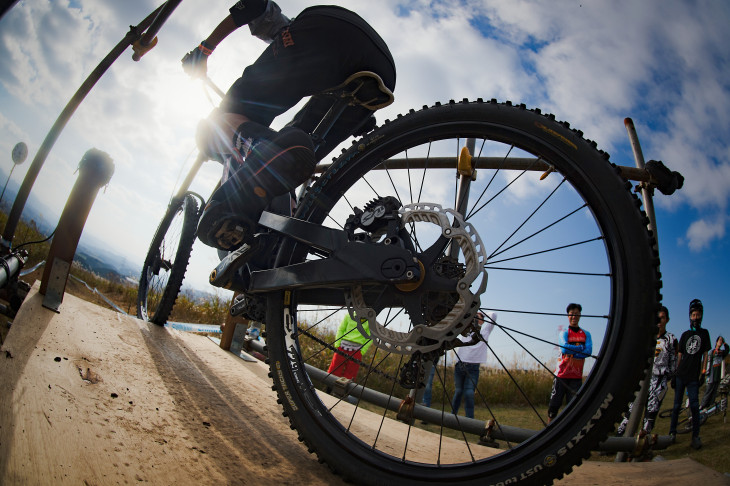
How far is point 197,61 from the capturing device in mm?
2256

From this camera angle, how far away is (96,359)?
196 cm

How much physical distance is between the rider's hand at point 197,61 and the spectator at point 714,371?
12108mm

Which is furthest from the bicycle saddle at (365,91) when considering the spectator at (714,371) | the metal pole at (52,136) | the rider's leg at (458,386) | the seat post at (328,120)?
the spectator at (714,371)

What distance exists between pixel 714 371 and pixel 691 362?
4081 mm

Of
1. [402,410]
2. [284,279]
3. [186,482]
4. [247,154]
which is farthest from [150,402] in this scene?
[402,410]

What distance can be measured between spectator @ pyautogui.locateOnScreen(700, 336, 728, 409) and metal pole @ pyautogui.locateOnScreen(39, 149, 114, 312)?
40.6 ft

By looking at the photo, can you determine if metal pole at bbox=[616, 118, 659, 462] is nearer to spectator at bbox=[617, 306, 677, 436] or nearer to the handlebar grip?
spectator at bbox=[617, 306, 677, 436]

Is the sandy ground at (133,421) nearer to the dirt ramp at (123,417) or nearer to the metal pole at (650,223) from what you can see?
the dirt ramp at (123,417)

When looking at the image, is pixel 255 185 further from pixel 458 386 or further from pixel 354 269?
pixel 458 386

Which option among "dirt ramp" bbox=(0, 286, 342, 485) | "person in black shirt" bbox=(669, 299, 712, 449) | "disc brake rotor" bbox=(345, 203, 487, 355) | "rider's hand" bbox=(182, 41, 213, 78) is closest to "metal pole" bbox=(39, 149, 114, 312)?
"dirt ramp" bbox=(0, 286, 342, 485)

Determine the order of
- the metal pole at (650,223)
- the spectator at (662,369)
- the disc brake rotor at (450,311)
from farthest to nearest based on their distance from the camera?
the spectator at (662,369) < the metal pole at (650,223) < the disc brake rotor at (450,311)

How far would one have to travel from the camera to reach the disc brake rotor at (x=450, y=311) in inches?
56.2

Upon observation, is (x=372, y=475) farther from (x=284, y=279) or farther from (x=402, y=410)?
(x=402, y=410)

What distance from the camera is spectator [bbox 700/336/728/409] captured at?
29.6 ft
